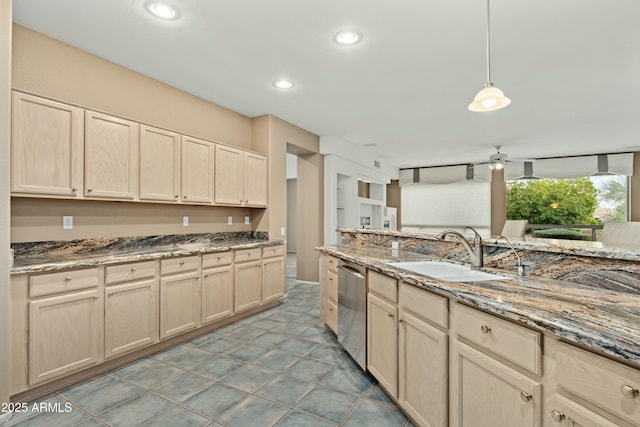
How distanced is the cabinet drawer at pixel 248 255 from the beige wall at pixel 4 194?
6.39 ft

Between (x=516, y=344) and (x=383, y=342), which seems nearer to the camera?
(x=516, y=344)

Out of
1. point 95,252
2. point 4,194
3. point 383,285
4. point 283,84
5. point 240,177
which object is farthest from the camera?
point 240,177

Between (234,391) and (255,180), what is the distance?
264 cm

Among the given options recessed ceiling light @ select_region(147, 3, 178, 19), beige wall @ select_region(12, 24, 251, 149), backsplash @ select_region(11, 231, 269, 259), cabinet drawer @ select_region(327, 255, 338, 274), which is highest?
recessed ceiling light @ select_region(147, 3, 178, 19)

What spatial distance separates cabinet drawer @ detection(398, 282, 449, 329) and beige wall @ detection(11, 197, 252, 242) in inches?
106

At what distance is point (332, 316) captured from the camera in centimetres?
310

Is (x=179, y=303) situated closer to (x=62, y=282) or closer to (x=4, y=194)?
(x=62, y=282)

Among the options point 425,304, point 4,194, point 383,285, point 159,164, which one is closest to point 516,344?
point 425,304

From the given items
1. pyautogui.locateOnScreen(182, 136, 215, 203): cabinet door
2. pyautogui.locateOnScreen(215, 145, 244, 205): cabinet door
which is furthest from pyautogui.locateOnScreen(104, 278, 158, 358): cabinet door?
pyautogui.locateOnScreen(215, 145, 244, 205): cabinet door

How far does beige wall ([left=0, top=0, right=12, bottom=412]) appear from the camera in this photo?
1.87 meters

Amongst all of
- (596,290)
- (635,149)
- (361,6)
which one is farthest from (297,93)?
(635,149)

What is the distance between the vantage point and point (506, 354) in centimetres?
118

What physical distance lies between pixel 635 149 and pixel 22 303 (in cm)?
909

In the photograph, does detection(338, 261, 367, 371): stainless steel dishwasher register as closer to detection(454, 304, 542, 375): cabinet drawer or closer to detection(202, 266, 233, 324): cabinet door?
detection(454, 304, 542, 375): cabinet drawer
